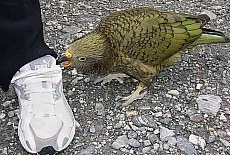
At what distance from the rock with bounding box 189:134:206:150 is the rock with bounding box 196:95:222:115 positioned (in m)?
0.28

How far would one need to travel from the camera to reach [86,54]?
10.2ft

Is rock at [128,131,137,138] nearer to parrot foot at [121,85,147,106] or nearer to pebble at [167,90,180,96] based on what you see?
parrot foot at [121,85,147,106]

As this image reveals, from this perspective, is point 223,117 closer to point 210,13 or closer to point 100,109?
point 100,109

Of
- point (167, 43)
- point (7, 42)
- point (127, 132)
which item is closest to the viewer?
point (7, 42)

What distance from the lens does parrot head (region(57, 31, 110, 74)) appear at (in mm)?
3105

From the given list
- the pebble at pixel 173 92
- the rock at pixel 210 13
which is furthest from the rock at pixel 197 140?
the rock at pixel 210 13

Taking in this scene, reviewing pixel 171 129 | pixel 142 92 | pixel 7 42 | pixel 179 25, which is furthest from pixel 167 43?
pixel 7 42

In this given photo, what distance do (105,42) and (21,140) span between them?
891 millimetres

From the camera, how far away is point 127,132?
300cm

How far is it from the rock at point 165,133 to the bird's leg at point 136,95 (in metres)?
0.35

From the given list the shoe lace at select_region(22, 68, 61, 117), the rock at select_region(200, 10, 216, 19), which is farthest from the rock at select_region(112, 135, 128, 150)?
the rock at select_region(200, 10, 216, 19)

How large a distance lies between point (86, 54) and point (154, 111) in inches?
24.2

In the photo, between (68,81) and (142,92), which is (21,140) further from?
(142,92)

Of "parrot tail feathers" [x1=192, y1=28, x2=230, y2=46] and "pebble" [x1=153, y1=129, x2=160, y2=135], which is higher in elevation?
"parrot tail feathers" [x1=192, y1=28, x2=230, y2=46]
